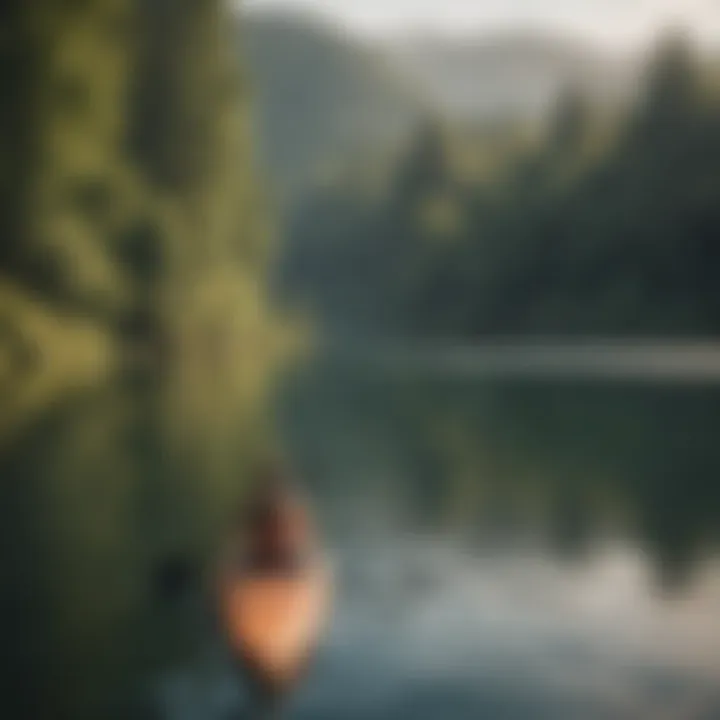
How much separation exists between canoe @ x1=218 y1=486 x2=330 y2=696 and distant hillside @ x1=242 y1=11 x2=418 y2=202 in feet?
4.36

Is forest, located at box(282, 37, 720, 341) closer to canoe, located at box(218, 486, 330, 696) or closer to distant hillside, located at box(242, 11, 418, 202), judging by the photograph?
distant hillside, located at box(242, 11, 418, 202)

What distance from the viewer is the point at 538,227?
10.3ft

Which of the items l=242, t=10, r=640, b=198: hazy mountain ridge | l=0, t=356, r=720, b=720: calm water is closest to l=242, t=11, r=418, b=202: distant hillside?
l=242, t=10, r=640, b=198: hazy mountain ridge

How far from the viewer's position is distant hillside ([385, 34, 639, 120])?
9.20ft

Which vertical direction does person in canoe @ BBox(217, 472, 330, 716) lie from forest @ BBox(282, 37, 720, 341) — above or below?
below

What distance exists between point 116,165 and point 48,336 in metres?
0.50

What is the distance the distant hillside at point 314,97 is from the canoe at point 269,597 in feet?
4.36

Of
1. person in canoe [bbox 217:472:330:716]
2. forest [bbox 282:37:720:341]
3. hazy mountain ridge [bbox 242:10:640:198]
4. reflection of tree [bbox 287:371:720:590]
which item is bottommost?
person in canoe [bbox 217:472:330:716]

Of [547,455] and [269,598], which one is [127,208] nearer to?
[547,455]

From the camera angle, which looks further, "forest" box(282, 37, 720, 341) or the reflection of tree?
"forest" box(282, 37, 720, 341)

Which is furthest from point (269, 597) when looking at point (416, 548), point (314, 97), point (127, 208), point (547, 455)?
point (127, 208)

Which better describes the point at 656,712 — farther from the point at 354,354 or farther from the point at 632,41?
the point at 632,41

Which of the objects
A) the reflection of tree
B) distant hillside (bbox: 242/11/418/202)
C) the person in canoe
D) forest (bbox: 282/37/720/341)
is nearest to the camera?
the person in canoe

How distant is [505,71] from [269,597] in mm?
1605
